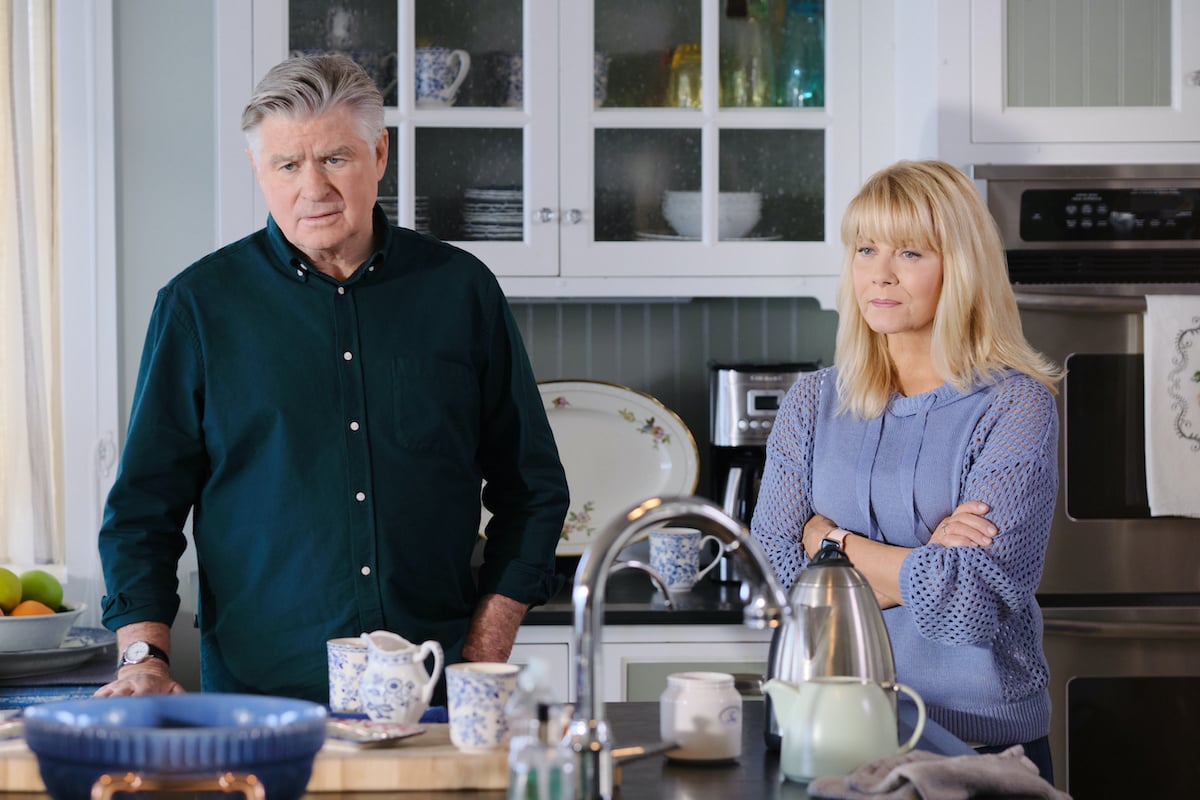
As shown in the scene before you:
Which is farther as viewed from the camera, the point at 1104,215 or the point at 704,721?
the point at 1104,215

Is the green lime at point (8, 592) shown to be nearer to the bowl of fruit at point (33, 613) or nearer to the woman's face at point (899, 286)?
the bowl of fruit at point (33, 613)

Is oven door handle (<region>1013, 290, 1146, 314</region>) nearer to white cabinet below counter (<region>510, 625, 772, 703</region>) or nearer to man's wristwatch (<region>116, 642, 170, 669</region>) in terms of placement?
white cabinet below counter (<region>510, 625, 772, 703</region>)

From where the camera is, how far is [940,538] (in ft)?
5.52

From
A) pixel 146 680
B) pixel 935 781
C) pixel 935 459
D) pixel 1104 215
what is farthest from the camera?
pixel 1104 215

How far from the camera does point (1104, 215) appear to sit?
2.50m

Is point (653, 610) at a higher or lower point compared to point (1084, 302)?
lower

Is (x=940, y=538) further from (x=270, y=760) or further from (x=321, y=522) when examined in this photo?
(x=270, y=760)

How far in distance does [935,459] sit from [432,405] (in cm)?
64

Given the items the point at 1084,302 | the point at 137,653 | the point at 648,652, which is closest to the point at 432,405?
the point at 137,653

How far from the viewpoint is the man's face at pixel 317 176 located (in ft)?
5.41

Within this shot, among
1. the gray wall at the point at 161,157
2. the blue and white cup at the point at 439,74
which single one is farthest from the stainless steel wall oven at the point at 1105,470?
the gray wall at the point at 161,157

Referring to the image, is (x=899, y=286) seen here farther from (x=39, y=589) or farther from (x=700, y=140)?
(x=39, y=589)

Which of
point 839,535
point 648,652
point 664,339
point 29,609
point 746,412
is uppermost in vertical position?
point 664,339

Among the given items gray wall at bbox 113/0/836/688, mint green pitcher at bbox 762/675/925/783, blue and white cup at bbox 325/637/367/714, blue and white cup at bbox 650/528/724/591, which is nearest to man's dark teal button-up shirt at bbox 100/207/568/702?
blue and white cup at bbox 325/637/367/714
